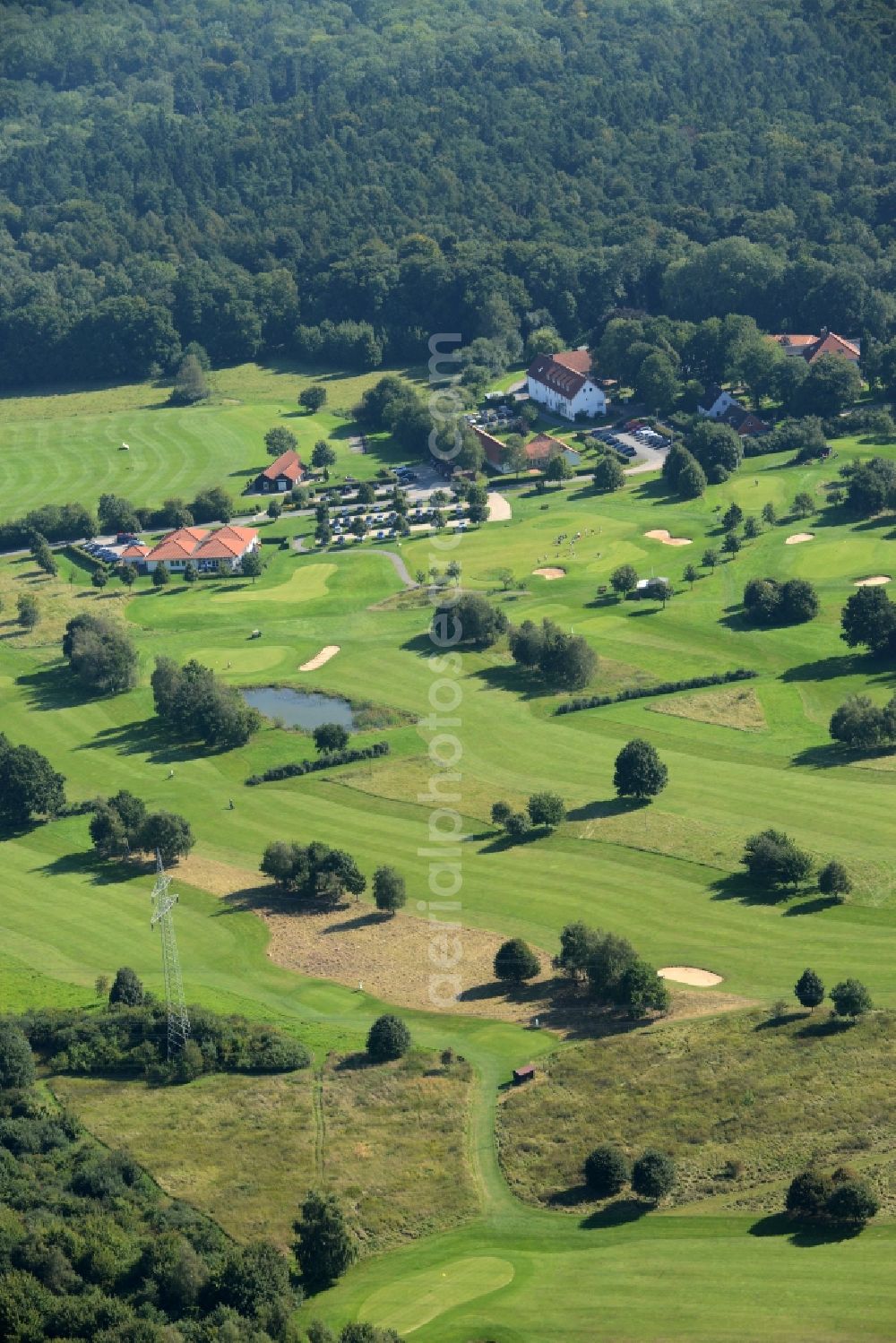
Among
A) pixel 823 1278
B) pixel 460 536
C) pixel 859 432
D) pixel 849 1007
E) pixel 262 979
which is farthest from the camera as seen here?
pixel 859 432

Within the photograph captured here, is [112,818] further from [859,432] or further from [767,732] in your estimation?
[859,432]

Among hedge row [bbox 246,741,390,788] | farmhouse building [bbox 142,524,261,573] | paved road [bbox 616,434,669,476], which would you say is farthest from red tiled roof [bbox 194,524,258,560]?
Answer: hedge row [bbox 246,741,390,788]

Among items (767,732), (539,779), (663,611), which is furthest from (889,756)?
(663,611)

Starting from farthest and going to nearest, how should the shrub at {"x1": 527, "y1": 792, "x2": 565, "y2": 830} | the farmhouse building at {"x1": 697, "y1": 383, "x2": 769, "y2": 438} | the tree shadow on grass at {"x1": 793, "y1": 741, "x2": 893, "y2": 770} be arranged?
the farmhouse building at {"x1": 697, "y1": 383, "x2": 769, "y2": 438} → the tree shadow on grass at {"x1": 793, "y1": 741, "x2": 893, "y2": 770} → the shrub at {"x1": 527, "y1": 792, "x2": 565, "y2": 830}

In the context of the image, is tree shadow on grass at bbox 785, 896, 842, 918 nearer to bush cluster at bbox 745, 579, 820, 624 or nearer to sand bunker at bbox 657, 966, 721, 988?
sand bunker at bbox 657, 966, 721, 988

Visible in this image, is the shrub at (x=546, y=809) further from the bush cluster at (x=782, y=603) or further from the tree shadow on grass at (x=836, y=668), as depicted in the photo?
the bush cluster at (x=782, y=603)

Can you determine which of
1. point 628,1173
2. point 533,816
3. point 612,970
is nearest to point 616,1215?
point 628,1173
